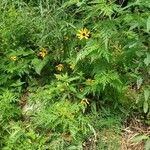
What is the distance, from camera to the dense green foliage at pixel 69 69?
9.73 feet

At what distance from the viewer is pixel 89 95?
3.30 metres

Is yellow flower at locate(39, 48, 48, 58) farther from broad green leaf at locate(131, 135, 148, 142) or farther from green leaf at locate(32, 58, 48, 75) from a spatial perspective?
broad green leaf at locate(131, 135, 148, 142)

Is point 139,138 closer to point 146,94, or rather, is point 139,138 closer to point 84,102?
point 146,94

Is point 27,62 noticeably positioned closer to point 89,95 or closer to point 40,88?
point 40,88

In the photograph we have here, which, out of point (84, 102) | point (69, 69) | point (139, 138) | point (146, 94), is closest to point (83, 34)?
point (69, 69)

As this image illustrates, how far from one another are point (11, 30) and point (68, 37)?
0.54 meters

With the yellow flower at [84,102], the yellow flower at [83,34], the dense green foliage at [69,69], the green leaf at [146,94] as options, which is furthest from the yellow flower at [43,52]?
the green leaf at [146,94]

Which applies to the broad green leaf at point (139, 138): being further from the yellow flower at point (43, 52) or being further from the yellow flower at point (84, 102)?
the yellow flower at point (43, 52)

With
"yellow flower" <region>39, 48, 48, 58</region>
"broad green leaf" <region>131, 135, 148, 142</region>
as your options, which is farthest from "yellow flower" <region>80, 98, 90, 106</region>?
"yellow flower" <region>39, 48, 48, 58</region>

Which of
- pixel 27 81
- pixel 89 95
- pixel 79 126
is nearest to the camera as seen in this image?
pixel 79 126

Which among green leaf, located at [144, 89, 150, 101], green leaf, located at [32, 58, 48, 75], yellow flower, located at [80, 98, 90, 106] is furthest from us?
green leaf, located at [32, 58, 48, 75]

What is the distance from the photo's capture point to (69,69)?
3463 mm

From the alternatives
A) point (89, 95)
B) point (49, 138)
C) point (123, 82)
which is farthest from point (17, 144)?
point (123, 82)

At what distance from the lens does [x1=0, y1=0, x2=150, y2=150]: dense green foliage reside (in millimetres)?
2965
